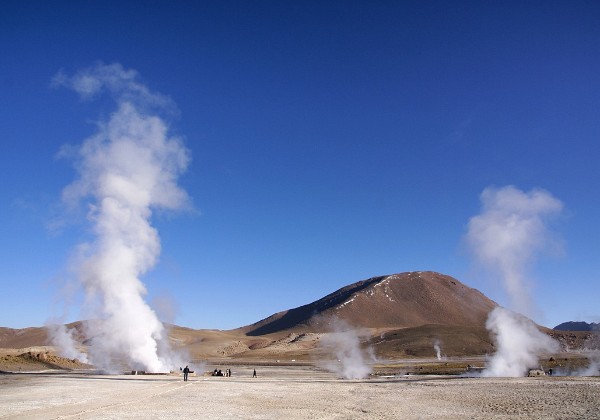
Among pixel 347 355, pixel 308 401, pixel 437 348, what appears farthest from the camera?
pixel 437 348

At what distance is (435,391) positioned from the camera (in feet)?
124

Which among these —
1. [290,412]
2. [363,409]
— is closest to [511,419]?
[363,409]

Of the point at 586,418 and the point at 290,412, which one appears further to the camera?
the point at 290,412

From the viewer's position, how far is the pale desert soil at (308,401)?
83.8 ft

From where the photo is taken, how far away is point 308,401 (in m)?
32.2

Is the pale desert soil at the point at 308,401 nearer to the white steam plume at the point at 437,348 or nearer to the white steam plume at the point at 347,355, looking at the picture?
the white steam plume at the point at 347,355

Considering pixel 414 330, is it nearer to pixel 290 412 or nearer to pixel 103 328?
pixel 103 328

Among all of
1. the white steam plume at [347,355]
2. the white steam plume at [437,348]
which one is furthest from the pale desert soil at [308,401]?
the white steam plume at [437,348]

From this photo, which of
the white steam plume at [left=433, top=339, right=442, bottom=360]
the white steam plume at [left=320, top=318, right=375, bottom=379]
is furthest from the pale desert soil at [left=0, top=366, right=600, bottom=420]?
the white steam plume at [left=433, top=339, right=442, bottom=360]

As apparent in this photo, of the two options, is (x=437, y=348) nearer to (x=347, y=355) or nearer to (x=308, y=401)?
(x=347, y=355)

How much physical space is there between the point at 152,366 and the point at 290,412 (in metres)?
41.8

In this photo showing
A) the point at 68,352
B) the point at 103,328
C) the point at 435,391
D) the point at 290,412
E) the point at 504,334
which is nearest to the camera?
the point at 290,412

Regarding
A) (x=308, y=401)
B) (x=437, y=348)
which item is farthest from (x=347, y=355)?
(x=308, y=401)

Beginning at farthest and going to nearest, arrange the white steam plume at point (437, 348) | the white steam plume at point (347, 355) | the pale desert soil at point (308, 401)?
the white steam plume at point (437, 348), the white steam plume at point (347, 355), the pale desert soil at point (308, 401)
